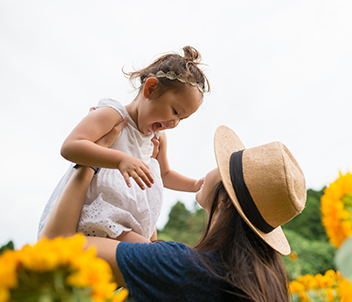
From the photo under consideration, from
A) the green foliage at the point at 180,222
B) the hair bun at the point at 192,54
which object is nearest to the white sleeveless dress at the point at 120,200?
the hair bun at the point at 192,54

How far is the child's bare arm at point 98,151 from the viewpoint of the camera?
1.22m

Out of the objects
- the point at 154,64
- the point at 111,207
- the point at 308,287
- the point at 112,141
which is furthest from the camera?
the point at 308,287

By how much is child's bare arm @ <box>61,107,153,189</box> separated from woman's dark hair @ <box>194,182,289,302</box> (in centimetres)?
38

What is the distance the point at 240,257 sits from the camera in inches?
48.1

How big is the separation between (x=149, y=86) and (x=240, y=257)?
1.00 m

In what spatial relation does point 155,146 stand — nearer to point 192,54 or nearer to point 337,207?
point 192,54

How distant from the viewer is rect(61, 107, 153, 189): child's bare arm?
122 cm

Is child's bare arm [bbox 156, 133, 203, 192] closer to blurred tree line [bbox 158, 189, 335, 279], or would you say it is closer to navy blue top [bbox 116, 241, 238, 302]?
navy blue top [bbox 116, 241, 238, 302]

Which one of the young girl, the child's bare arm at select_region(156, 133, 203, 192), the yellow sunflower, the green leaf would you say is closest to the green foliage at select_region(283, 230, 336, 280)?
the child's bare arm at select_region(156, 133, 203, 192)

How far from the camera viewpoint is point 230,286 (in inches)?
45.4

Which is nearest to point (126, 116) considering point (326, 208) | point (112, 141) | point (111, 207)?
point (112, 141)

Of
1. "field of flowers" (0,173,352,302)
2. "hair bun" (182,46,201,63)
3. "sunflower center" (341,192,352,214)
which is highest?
"hair bun" (182,46,201,63)

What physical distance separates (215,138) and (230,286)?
2.07 feet

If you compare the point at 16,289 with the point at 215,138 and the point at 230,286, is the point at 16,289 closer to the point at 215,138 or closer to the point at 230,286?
the point at 230,286
